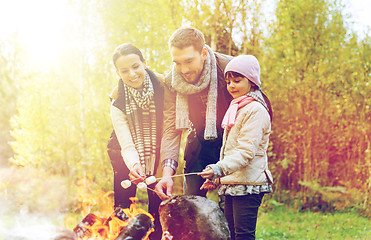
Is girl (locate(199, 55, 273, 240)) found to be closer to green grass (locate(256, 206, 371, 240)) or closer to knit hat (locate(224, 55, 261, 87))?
knit hat (locate(224, 55, 261, 87))

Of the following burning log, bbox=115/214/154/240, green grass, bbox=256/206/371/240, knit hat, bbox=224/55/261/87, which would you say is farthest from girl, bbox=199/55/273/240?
green grass, bbox=256/206/371/240

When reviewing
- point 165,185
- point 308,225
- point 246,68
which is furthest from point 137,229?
point 308,225

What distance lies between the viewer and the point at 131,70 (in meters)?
3.02

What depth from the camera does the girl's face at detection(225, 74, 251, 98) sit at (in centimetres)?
266

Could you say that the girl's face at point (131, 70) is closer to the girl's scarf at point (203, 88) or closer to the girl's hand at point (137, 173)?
the girl's scarf at point (203, 88)

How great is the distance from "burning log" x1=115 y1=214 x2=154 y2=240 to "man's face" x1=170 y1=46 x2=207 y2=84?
1.16 m

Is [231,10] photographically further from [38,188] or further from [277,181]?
[38,188]

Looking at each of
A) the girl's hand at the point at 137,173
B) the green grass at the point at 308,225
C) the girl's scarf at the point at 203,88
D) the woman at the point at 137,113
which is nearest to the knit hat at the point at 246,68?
the girl's scarf at the point at 203,88

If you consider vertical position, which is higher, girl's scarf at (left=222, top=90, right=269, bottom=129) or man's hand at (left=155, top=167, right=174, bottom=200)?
girl's scarf at (left=222, top=90, right=269, bottom=129)

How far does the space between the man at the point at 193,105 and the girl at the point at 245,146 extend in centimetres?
29

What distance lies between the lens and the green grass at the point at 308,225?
5832 millimetres

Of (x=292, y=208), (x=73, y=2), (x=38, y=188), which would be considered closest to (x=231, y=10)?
(x=73, y=2)

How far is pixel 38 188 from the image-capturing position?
782cm

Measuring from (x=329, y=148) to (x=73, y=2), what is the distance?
21.2 feet
